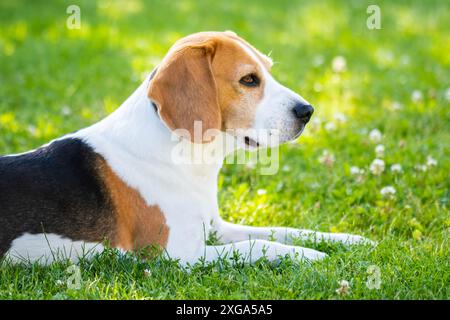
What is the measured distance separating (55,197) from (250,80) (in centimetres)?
141

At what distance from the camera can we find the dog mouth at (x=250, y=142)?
446 cm

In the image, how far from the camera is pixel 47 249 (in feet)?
13.7

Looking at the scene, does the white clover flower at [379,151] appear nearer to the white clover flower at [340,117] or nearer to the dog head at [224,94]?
the white clover flower at [340,117]

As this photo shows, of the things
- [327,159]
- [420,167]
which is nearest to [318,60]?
[327,159]

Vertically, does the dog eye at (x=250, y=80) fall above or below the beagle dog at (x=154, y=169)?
above

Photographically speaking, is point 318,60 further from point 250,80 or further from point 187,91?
point 187,91

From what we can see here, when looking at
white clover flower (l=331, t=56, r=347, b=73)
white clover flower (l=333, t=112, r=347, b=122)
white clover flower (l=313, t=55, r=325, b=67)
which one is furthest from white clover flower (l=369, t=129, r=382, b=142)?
white clover flower (l=313, t=55, r=325, b=67)

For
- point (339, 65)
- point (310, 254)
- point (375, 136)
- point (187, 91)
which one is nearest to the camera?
point (187, 91)

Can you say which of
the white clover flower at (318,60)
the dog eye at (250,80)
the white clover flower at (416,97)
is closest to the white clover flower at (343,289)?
the dog eye at (250,80)

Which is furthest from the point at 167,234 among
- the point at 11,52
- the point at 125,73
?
the point at 11,52

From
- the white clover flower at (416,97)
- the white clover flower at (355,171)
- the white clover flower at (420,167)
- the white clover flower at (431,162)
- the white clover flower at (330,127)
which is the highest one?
the white clover flower at (416,97)

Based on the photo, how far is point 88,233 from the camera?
13.9 feet

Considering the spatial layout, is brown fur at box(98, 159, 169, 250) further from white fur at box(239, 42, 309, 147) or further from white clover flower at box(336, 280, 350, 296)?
white clover flower at box(336, 280, 350, 296)

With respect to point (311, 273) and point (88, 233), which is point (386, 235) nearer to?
point (311, 273)
